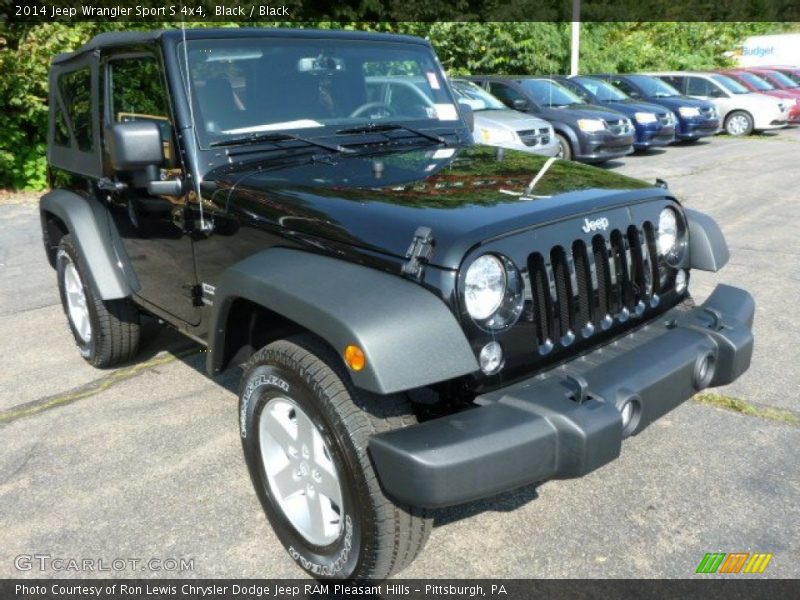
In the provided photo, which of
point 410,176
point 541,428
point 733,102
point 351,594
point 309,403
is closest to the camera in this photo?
point 541,428

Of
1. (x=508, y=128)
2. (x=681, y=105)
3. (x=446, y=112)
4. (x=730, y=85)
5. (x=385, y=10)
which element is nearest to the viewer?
(x=446, y=112)

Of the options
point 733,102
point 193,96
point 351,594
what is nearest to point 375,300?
point 351,594

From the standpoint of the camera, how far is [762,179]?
11.5 metres

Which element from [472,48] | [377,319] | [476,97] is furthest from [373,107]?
[472,48]

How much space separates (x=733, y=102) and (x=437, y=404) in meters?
18.2

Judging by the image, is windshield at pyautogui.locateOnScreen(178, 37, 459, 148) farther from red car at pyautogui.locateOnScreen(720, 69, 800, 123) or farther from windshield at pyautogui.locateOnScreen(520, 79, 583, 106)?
red car at pyautogui.locateOnScreen(720, 69, 800, 123)

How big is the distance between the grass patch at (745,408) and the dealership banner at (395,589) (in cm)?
133

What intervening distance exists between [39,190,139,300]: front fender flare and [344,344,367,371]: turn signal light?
2.25m

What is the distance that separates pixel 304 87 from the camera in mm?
3523

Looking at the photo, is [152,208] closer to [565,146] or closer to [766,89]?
[565,146]

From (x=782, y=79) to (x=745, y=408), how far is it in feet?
67.1

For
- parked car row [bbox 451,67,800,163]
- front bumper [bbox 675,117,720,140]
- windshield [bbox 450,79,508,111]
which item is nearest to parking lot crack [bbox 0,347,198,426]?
parked car row [bbox 451,67,800,163]

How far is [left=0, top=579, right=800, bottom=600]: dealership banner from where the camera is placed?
2.62 meters

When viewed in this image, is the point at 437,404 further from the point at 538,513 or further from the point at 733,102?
the point at 733,102
